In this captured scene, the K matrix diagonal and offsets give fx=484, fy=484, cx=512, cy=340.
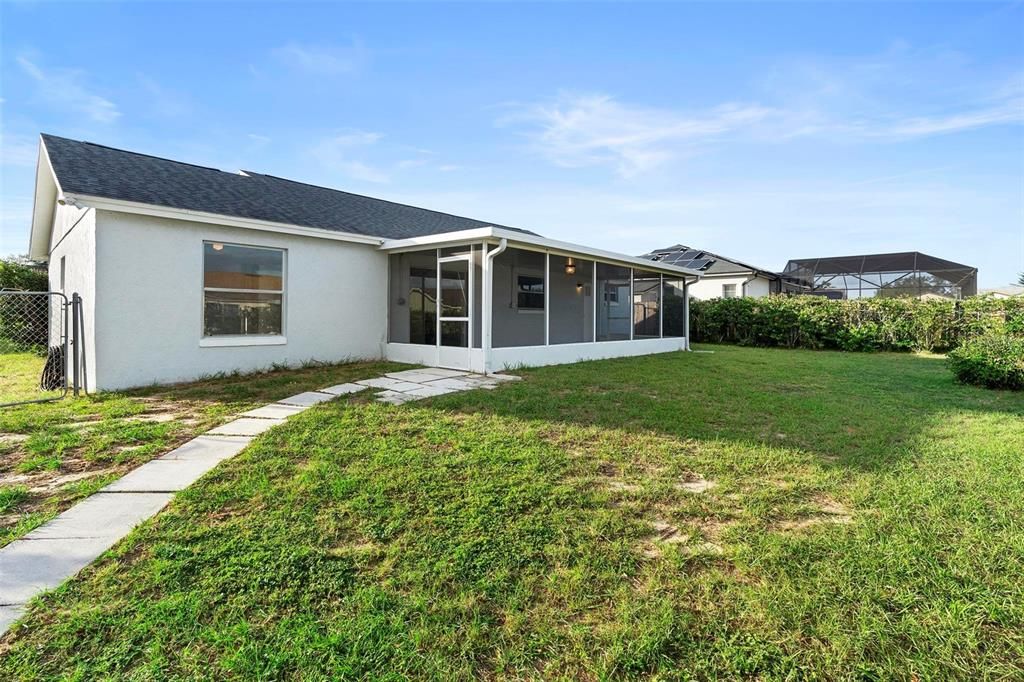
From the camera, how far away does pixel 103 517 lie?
2.68 meters

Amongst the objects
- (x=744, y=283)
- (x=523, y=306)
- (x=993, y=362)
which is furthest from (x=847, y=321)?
(x=523, y=306)

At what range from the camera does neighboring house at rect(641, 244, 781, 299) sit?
69.0ft

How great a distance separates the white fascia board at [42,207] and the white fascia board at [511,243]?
211 inches

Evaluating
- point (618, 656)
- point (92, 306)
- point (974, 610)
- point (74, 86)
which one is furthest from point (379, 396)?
point (74, 86)

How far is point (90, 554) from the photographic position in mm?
2299

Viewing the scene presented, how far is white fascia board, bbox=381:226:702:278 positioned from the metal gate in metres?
4.72

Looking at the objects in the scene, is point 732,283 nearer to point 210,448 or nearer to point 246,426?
point 246,426

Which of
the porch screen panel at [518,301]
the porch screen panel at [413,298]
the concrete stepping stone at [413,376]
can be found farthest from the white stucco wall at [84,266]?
the porch screen panel at [518,301]

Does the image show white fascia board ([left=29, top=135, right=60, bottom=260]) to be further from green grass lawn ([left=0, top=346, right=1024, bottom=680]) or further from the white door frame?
green grass lawn ([left=0, top=346, right=1024, bottom=680])

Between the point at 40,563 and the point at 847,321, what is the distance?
17082 millimetres

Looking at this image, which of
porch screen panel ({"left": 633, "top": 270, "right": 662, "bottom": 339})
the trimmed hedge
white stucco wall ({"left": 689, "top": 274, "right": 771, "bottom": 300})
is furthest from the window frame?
white stucco wall ({"left": 689, "top": 274, "right": 771, "bottom": 300})

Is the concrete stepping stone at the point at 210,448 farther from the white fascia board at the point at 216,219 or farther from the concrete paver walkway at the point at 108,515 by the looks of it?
the white fascia board at the point at 216,219

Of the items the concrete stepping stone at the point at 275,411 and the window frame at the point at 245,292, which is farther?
the window frame at the point at 245,292

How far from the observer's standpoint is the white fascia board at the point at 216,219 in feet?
19.4
